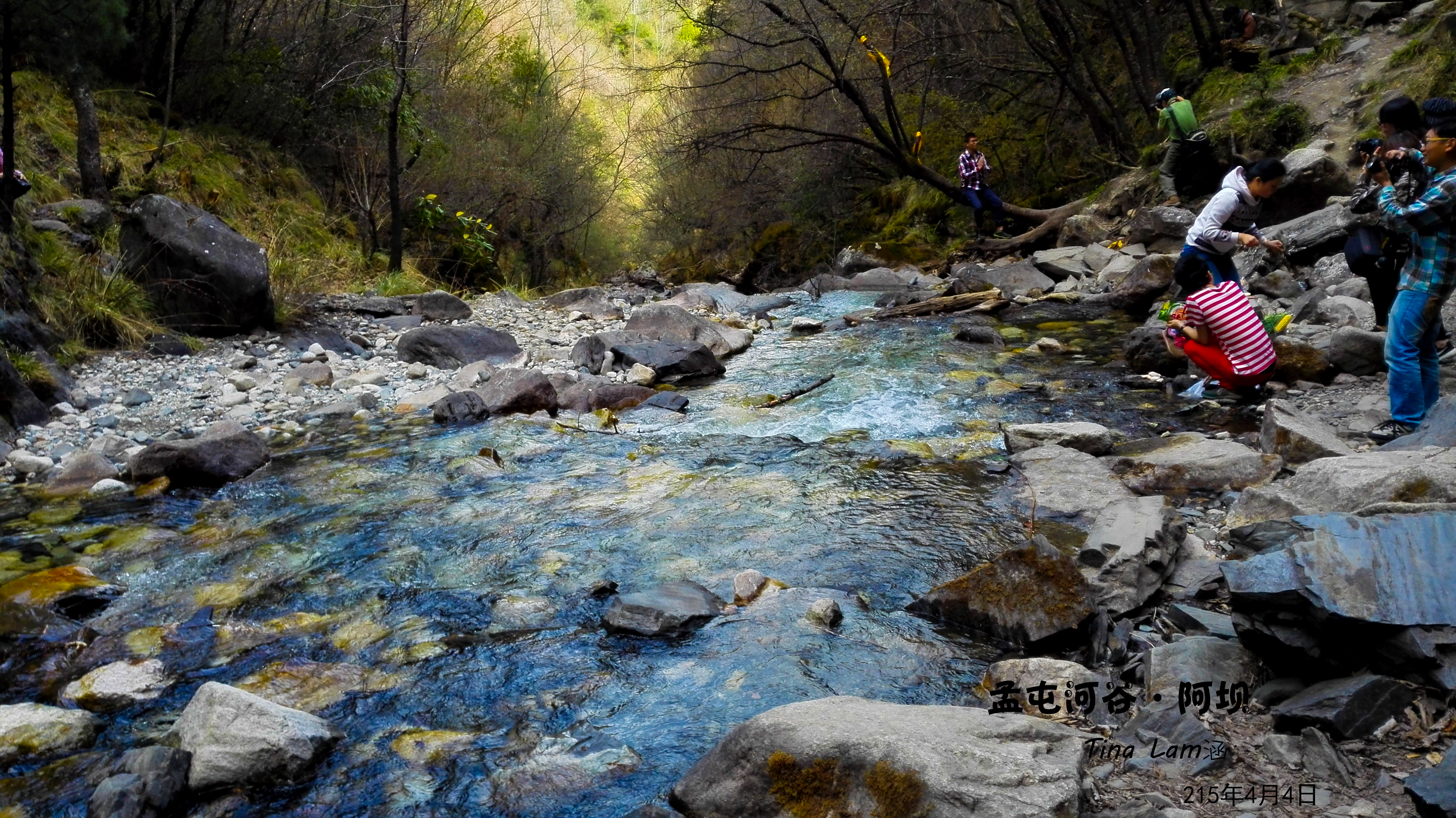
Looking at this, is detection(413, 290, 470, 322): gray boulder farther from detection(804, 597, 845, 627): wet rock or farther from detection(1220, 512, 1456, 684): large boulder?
detection(1220, 512, 1456, 684): large boulder

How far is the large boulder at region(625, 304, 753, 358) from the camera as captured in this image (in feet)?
33.1

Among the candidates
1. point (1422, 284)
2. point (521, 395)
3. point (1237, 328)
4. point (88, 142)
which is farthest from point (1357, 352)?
point (88, 142)

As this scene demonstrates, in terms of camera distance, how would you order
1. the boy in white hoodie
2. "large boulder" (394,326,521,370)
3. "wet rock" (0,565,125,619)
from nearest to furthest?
"wet rock" (0,565,125,619)
the boy in white hoodie
"large boulder" (394,326,521,370)

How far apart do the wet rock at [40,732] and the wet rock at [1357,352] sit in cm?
696

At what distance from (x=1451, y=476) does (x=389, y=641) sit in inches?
151

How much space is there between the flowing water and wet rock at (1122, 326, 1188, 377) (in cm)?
38

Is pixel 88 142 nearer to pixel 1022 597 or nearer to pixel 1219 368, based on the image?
pixel 1022 597

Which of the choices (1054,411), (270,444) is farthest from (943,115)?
(270,444)

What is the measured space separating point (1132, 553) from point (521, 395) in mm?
5150

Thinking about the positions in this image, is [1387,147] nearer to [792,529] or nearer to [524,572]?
[792,529]

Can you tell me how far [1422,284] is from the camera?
434 cm

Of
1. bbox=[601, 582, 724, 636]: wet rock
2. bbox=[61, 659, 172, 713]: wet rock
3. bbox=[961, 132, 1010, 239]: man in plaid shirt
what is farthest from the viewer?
bbox=[961, 132, 1010, 239]: man in plaid shirt

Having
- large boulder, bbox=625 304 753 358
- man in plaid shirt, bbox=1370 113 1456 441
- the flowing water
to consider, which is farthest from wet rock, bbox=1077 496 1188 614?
large boulder, bbox=625 304 753 358

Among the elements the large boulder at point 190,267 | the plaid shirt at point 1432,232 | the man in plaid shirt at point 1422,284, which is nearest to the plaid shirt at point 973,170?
the large boulder at point 190,267
